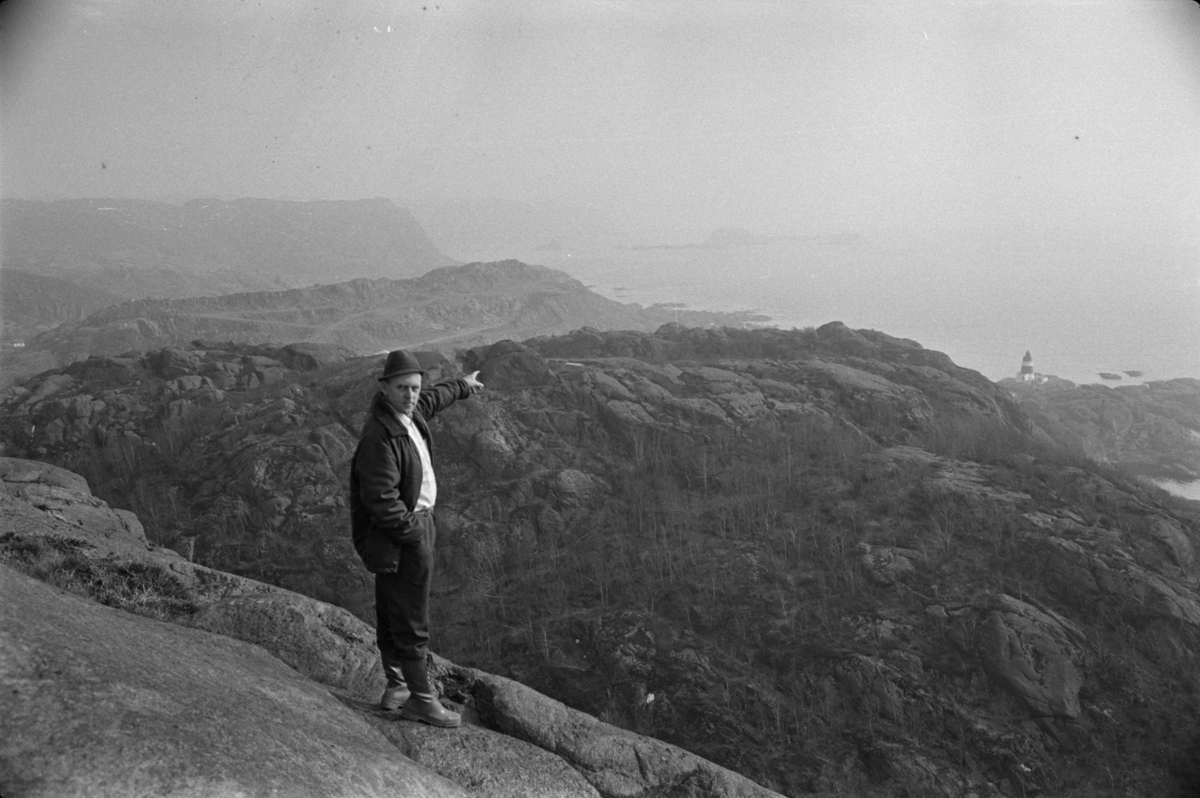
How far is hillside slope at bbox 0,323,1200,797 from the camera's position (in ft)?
45.4

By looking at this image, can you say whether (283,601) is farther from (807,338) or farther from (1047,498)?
(807,338)

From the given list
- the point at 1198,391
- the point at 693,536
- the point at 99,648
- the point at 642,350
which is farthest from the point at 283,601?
the point at 1198,391

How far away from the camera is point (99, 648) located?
547 cm

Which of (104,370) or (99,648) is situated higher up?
(99,648)

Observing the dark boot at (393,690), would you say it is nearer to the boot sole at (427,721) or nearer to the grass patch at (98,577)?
the boot sole at (427,721)

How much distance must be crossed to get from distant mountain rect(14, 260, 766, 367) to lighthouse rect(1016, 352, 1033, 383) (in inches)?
1479

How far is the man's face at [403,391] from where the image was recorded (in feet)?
19.8

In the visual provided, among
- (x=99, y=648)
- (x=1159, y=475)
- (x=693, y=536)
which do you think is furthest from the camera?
(x=1159, y=475)

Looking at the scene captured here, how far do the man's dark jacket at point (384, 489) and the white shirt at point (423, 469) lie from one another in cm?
6

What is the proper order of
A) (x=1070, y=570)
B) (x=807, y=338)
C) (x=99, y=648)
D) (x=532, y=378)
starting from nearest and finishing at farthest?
(x=99, y=648) < (x=1070, y=570) < (x=532, y=378) < (x=807, y=338)

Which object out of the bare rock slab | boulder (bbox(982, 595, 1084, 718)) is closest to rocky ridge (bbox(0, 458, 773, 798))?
the bare rock slab

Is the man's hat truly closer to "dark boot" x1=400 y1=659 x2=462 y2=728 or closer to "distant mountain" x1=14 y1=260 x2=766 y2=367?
"dark boot" x1=400 y1=659 x2=462 y2=728

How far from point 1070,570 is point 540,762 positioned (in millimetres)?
15141

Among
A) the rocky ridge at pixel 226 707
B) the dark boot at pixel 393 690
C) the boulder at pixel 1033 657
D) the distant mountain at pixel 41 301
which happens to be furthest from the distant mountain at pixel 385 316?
the dark boot at pixel 393 690
